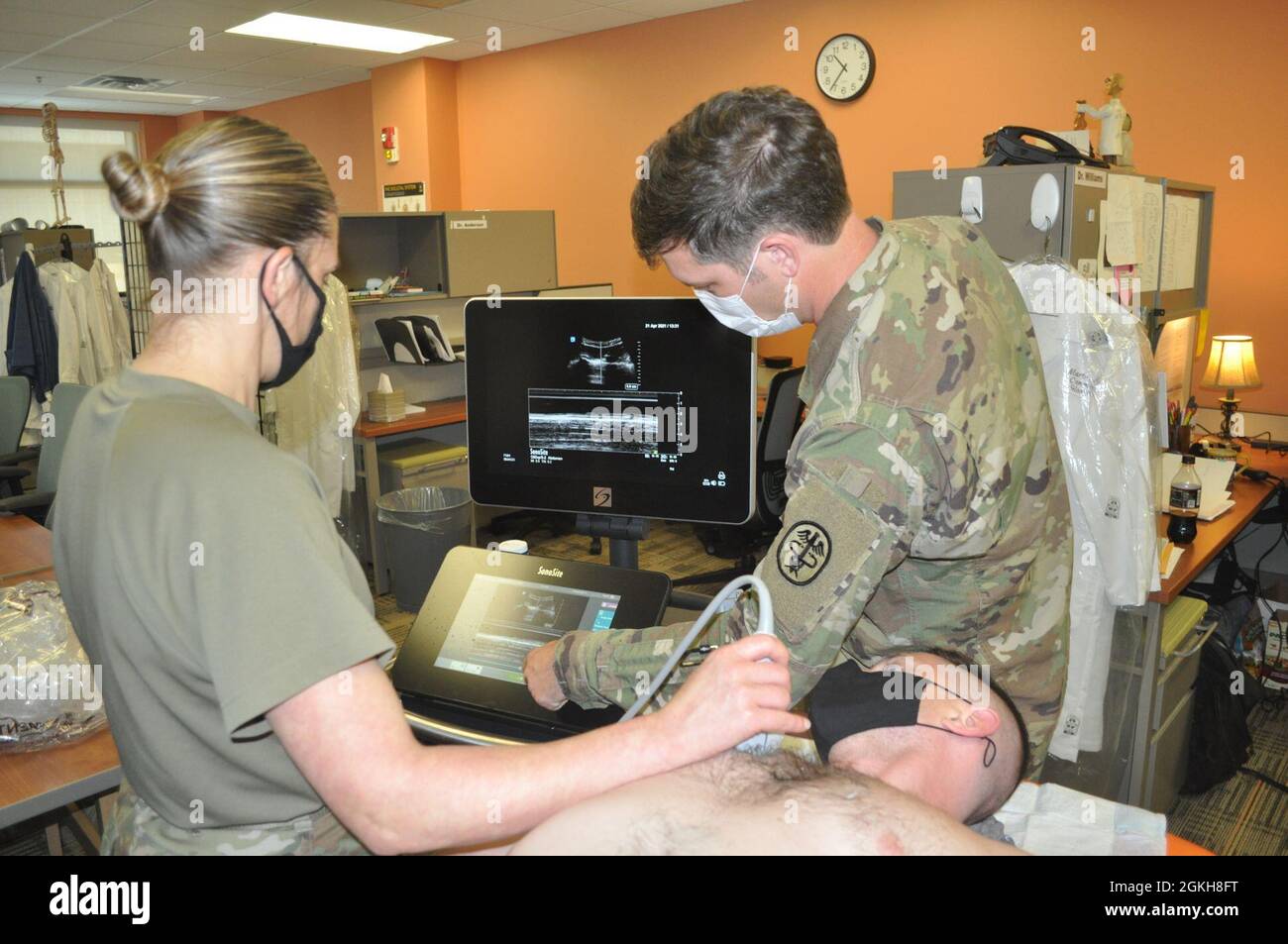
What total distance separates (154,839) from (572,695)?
57cm

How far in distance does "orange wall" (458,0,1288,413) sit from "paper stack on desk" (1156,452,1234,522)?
63.1 inches

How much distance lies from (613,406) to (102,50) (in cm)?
724

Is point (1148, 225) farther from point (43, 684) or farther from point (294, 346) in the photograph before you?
point (43, 684)

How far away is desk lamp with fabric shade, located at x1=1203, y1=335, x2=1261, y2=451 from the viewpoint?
136 inches

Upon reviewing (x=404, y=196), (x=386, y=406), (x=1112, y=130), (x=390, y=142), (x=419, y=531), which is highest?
(x=390, y=142)

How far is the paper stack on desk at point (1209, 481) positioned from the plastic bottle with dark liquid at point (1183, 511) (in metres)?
0.14

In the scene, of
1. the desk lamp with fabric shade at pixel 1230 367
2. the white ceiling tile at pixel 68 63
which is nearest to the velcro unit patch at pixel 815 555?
the desk lamp with fabric shade at pixel 1230 367

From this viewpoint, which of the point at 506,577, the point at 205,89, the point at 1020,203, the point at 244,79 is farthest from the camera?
the point at 205,89

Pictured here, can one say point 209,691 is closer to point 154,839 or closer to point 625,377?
point 154,839

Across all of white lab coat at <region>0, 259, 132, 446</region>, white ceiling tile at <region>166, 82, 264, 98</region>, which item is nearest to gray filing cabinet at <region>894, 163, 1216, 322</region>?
white lab coat at <region>0, 259, 132, 446</region>

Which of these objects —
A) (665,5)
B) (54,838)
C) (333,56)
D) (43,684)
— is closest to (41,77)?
(333,56)

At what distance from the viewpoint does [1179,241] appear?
306 centimetres

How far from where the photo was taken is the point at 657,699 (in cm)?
131
